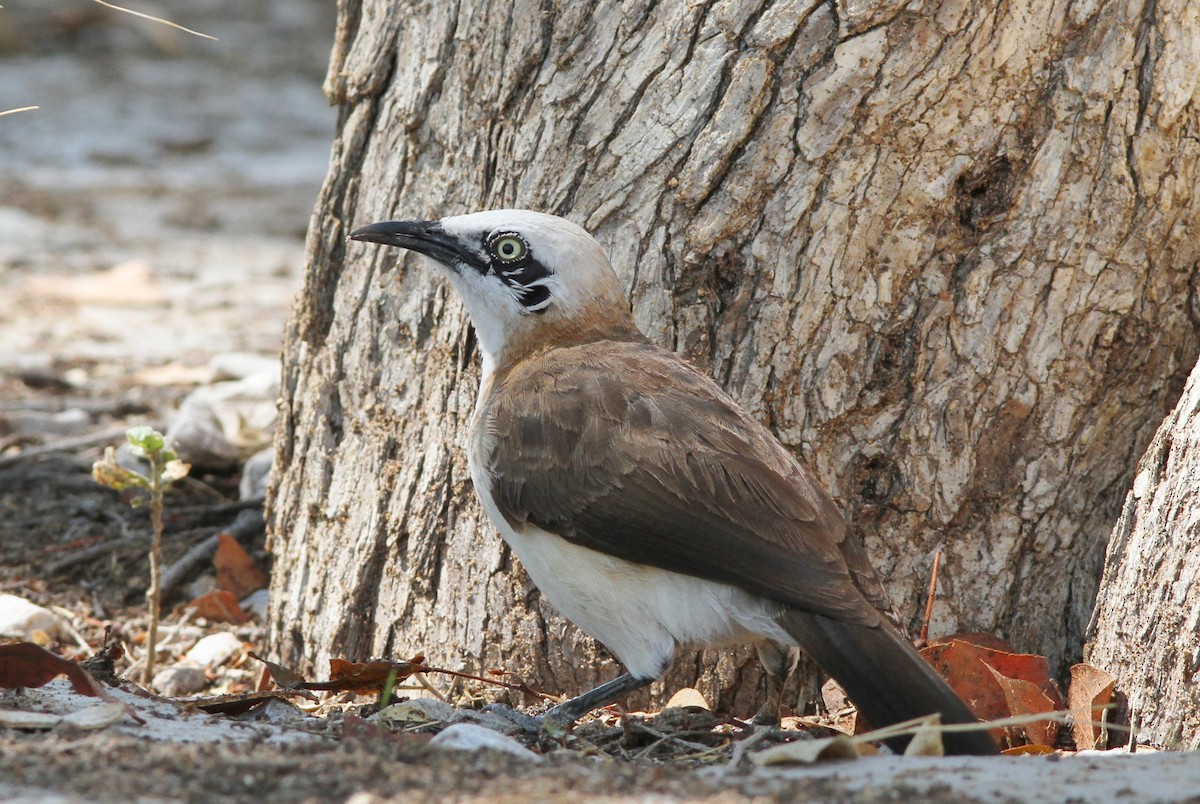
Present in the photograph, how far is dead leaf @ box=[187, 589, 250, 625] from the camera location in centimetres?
543

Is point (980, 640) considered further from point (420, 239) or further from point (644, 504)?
point (420, 239)

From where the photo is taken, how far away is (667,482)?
3.81 metres

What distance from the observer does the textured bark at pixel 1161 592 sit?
3.61 meters

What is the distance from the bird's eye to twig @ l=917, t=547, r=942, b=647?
5.19ft

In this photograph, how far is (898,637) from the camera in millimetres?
3625

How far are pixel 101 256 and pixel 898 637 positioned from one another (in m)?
7.28

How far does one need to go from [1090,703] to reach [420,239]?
2.40m

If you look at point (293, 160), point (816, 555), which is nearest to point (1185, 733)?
point (816, 555)

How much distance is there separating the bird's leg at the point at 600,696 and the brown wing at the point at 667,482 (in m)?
0.40

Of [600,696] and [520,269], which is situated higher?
[520,269]

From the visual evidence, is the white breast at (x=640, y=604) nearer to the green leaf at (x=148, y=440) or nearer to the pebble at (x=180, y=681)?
the green leaf at (x=148, y=440)

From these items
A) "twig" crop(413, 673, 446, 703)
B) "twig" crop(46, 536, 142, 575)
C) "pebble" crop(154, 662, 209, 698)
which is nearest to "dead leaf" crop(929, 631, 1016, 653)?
"twig" crop(413, 673, 446, 703)

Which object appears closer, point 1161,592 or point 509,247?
point 1161,592

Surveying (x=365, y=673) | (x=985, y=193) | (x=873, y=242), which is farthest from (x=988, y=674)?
(x=365, y=673)
